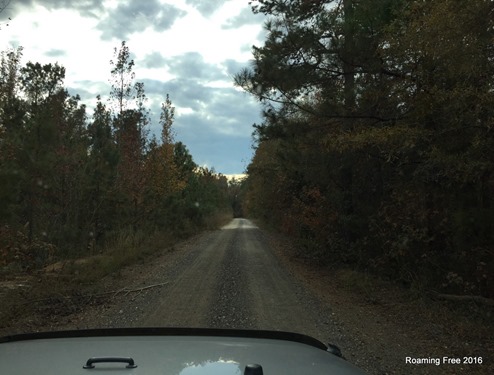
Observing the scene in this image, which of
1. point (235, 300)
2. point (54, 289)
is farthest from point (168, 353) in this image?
point (54, 289)

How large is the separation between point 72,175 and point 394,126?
37.3 feet

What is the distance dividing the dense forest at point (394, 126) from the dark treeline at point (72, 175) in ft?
22.0

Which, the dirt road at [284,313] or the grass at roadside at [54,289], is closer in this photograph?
the dirt road at [284,313]

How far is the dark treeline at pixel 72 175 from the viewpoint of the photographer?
12.5 m

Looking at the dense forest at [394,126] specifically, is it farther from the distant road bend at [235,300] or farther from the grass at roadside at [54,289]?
the grass at roadside at [54,289]

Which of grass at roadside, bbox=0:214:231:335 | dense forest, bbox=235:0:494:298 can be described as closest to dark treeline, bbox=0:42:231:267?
grass at roadside, bbox=0:214:231:335

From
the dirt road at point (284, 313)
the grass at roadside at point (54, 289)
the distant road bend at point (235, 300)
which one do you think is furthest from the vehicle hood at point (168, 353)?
the grass at roadside at point (54, 289)

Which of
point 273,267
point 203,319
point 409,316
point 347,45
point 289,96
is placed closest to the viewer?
point 203,319

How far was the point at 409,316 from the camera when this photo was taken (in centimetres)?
940

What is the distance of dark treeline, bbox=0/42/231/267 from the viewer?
12.5 metres

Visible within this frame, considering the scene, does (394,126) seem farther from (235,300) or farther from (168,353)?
(168,353)

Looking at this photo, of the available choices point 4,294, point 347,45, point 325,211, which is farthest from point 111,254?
point 347,45

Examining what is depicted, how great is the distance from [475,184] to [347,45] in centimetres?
477

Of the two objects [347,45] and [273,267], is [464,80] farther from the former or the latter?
[273,267]
